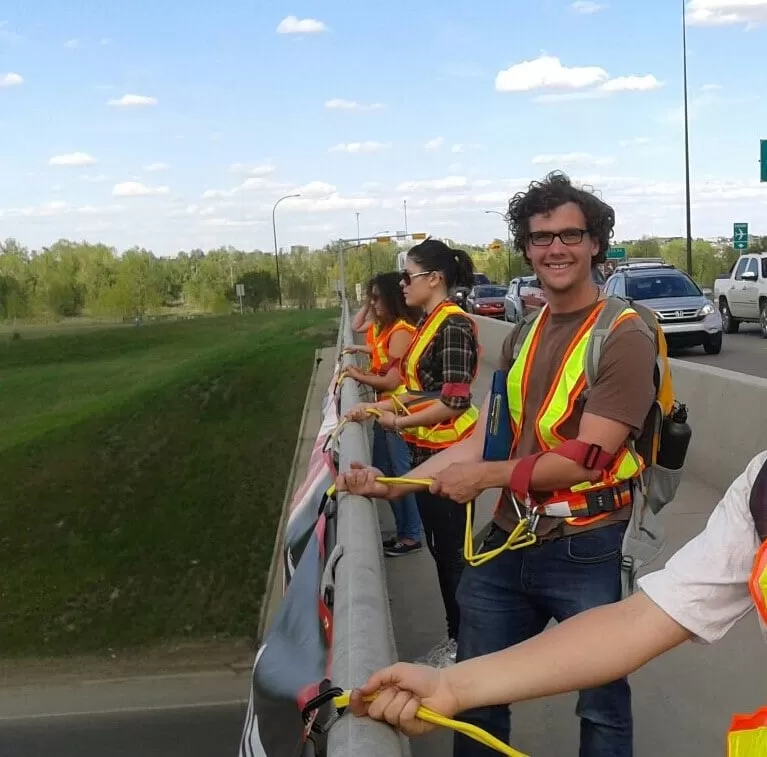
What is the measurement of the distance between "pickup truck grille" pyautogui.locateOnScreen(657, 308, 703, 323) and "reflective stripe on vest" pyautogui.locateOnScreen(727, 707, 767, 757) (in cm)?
1954

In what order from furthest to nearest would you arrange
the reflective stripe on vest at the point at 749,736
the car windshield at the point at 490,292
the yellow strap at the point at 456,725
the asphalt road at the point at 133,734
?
1. the car windshield at the point at 490,292
2. the asphalt road at the point at 133,734
3. the yellow strap at the point at 456,725
4. the reflective stripe on vest at the point at 749,736

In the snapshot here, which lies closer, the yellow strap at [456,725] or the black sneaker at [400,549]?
the yellow strap at [456,725]

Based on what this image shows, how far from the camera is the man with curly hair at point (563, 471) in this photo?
253 centimetres

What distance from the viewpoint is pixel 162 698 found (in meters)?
8.95

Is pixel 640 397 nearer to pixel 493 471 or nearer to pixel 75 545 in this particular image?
pixel 493 471

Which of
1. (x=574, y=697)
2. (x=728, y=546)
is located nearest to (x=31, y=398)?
(x=574, y=697)

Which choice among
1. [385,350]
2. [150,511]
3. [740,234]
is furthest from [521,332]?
[740,234]

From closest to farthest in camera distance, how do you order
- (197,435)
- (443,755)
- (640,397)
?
1. (640,397)
2. (443,755)
3. (197,435)

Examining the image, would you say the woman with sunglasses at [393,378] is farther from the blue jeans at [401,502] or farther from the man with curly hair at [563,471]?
the man with curly hair at [563,471]

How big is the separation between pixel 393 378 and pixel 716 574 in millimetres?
4190

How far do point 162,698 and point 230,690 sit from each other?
24.6 inches

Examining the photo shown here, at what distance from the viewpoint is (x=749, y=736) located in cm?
123

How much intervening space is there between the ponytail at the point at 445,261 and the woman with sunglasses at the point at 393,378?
1.20 m

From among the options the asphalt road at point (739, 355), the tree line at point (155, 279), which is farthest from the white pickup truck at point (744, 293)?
the tree line at point (155, 279)
